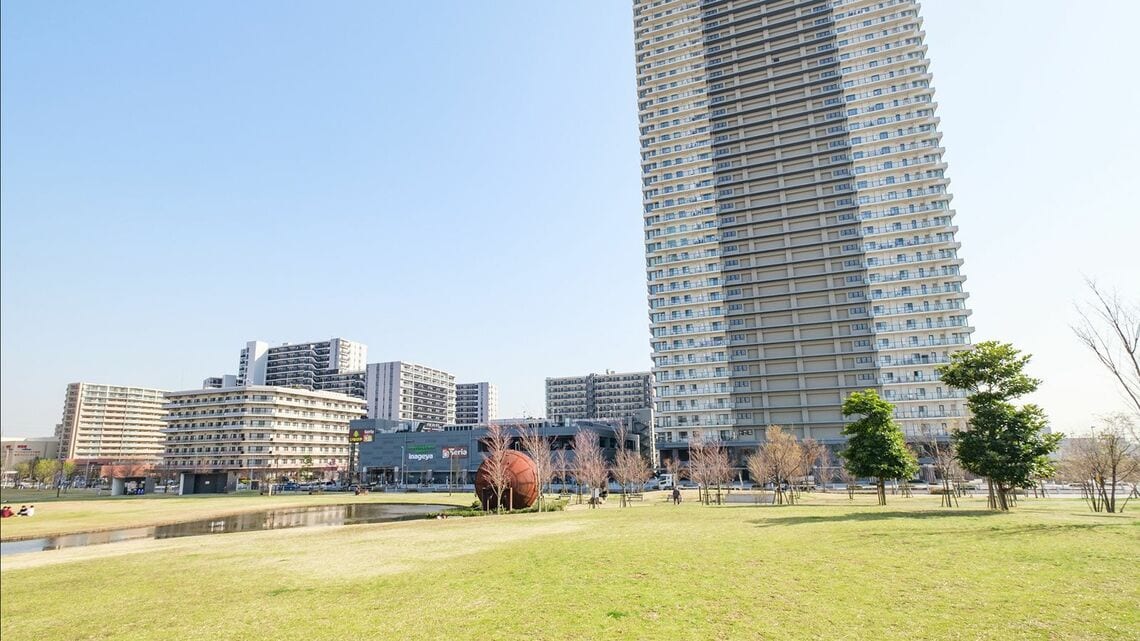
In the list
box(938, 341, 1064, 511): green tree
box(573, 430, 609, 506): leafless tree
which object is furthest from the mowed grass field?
box(573, 430, 609, 506): leafless tree

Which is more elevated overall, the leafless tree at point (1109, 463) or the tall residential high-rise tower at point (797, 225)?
the tall residential high-rise tower at point (797, 225)

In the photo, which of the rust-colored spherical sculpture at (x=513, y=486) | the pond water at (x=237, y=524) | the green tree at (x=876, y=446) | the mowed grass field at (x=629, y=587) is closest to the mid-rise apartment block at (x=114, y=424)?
the pond water at (x=237, y=524)

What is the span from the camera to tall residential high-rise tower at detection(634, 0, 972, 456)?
106 m

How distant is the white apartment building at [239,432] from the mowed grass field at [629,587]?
332ft

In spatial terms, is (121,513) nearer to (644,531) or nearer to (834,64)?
(644,531)

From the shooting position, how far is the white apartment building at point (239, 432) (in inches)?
4624

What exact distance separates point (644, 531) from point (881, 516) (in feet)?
42.9

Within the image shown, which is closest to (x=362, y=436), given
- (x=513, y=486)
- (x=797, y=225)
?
(x=513, y=486)

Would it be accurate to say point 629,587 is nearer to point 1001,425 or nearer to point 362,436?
point 1001,425

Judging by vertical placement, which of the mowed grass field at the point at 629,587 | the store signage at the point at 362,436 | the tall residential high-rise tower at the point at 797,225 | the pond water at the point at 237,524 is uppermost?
the tall residential high-rise tower at the point at 797,225

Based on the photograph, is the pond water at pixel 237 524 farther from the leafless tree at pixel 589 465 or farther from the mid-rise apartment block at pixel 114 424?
the mid-rise apartment block at pixel 114 424

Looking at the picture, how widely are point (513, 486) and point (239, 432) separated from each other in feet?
321

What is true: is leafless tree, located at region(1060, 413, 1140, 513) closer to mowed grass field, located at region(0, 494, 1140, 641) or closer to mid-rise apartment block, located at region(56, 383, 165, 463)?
mowed grass field, located at region(0, 494, 1140, 641)

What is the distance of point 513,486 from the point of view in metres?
43.6
